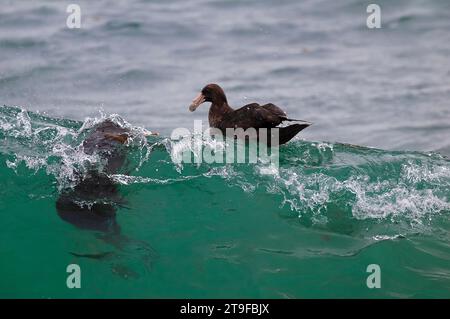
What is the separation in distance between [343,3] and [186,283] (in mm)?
9461

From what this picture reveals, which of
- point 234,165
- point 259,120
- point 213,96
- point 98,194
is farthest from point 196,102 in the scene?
point 98,194

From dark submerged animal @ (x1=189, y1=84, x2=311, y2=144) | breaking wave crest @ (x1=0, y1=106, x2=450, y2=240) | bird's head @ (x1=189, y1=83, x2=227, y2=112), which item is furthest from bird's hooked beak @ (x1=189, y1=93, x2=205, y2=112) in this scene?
breaking wave crest @ (x1=0, y1=106, x2=450, y2=240)

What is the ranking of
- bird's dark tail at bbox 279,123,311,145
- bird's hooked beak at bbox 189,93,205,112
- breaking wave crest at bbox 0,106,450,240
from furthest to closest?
bird's hooked beak at bbox 189,93,205,112
bird's dark tail at bbox 279,123,311,145
breaking wave crest at bbox 0,106,450,240

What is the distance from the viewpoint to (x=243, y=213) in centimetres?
746

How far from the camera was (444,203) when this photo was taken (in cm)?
788

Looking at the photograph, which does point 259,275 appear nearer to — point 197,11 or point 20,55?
point 20,55

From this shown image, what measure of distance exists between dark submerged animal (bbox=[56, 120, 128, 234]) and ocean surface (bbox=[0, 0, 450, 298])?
103 millimetres

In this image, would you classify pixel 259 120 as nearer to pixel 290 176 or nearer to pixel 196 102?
pixel 290 176

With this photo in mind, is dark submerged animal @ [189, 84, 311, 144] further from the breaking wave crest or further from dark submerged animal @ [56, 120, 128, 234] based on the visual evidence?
dark submerged animal @ [56, 120, 128, 234]

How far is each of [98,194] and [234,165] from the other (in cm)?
175

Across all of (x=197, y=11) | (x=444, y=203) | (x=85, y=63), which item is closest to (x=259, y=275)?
(x=444, y=203)

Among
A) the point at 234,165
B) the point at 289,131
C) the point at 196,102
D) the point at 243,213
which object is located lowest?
the point at 243,213

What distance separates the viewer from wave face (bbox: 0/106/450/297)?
6.52 metres

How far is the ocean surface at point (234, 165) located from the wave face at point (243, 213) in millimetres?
20
